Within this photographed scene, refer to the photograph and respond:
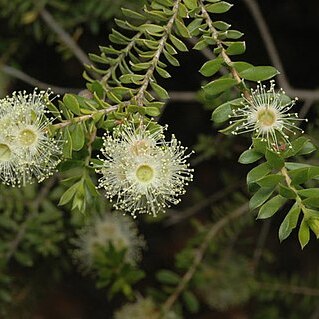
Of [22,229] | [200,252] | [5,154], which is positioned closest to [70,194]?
[5,154]

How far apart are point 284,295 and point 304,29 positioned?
3.87ft

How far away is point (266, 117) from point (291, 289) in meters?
1.19

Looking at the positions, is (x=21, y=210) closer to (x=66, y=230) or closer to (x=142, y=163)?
(x=66, y=230)

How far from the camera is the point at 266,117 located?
1.26 metres

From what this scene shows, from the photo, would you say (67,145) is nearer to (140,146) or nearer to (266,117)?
(140,146)

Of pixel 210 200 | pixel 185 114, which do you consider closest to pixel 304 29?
pixel 185 114

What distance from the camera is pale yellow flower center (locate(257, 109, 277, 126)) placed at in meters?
1.26

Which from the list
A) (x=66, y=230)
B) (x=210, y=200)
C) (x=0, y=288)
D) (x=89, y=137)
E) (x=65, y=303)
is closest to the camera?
(x=89, y=137)

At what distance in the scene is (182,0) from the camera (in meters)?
1.40

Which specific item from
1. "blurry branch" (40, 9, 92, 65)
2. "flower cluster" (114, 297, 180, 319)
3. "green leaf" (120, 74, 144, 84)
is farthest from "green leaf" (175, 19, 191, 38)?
"flower cluster" (114, 297, 180, 319)

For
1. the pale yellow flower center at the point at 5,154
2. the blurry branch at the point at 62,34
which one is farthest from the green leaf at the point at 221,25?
the blurry branch at the point at 62,34

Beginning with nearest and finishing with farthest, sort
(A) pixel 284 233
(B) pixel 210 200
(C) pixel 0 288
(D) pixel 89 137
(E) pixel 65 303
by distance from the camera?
(A) pixel 284 233
(D) pixel 89 137
(C) pixel 0 288
(B) pixel 210 200
(E) pixel 65 303

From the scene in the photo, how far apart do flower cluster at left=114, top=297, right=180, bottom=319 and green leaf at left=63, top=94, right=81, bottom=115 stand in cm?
100

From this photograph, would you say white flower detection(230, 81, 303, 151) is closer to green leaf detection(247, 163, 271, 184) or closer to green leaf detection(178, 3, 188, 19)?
green leaf detection(247, 163, 271, 184)
